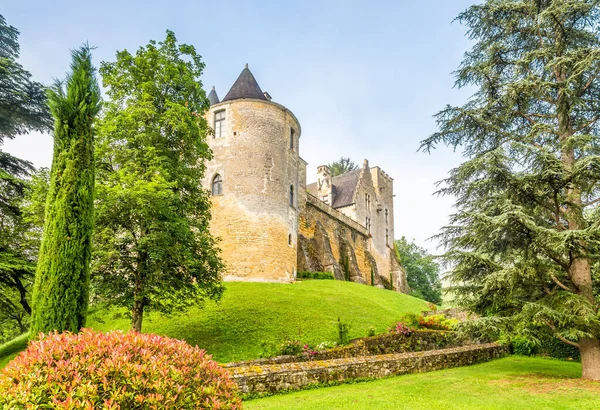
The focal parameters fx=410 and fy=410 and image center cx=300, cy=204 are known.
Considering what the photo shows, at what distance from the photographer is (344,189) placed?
43.5 metres

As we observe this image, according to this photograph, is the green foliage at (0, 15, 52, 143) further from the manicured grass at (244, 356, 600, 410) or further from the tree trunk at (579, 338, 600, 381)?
the tree trunk at (579, 338, 600, 381)

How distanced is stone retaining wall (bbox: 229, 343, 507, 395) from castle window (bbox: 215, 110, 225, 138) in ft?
57.9

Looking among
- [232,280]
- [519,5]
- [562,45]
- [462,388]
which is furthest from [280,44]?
[232,280]

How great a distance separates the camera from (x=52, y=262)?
26.6 feet

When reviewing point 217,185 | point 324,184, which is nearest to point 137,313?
point 217,185

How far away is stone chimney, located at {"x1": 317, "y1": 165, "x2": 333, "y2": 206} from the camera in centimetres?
4253

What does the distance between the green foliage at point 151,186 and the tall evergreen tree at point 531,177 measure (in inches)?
325

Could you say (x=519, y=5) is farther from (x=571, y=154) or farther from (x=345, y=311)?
(x=345, y=311)

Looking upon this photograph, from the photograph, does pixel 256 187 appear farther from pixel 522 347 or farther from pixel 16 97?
pixel 522 347

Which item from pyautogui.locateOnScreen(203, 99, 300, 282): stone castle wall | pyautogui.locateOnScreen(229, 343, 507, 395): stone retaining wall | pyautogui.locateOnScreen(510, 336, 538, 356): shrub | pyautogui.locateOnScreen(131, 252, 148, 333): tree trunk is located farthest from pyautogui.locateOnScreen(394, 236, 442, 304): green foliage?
pyautogui.locateOnScreen(131, 252, 148, 333): tree trunk

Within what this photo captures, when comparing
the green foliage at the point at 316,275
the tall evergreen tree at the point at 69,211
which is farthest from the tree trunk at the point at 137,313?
the green foliage at the point at 316,275

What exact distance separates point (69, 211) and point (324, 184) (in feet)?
116

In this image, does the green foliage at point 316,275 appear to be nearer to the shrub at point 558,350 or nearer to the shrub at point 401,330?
the shrub at point 401,330

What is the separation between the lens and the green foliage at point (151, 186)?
12.6 m
